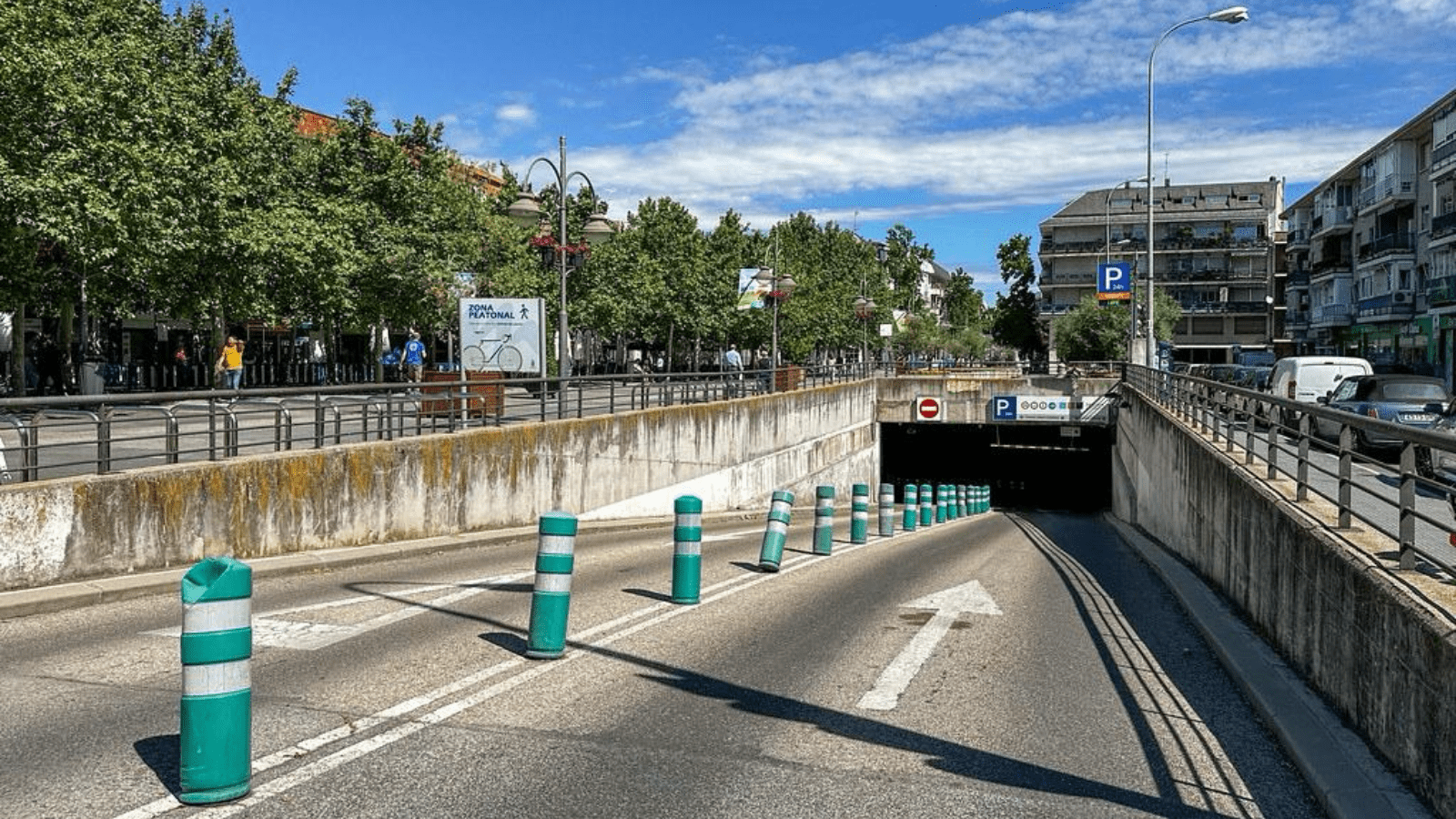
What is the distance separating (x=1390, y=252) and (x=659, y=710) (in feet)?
218

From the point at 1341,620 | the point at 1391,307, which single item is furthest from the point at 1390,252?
the point at 1341,620

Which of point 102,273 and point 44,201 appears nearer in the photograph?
point 44,201

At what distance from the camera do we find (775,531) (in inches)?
524

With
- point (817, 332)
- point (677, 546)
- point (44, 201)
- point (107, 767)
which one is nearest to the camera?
point (107, 767)

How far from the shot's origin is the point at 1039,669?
8.50 meters

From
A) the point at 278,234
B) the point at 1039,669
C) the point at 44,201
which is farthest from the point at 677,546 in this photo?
the point at 278,234

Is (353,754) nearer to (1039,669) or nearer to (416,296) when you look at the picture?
(1039,669)

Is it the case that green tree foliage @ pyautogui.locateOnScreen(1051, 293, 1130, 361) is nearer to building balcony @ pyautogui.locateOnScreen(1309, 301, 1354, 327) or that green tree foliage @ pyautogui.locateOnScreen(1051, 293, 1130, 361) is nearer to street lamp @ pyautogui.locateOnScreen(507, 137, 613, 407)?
building balcony @ pyautogui.locateOnScreen(1309, 301, 1354, 327)

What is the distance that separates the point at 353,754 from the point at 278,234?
103 ft

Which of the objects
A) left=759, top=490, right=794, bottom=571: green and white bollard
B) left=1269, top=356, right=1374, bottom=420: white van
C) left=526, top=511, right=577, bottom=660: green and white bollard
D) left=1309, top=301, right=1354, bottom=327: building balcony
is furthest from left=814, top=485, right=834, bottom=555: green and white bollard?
left=1309, top=301, right=1354, bottom=327: building balcony

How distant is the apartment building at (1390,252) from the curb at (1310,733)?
47.0 m

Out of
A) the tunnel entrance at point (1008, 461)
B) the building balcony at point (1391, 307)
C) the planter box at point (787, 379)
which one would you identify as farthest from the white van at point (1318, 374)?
the building balcony at point (1391, 307)

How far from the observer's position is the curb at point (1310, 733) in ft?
17.4

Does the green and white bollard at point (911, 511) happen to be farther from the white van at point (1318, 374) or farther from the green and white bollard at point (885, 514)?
the white van at point (1318, 374)
